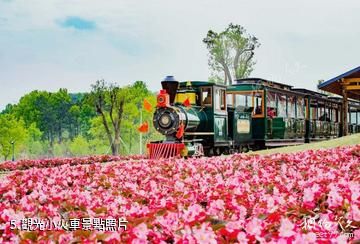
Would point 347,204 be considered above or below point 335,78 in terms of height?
below

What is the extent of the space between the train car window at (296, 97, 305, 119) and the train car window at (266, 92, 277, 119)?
3.23 metres

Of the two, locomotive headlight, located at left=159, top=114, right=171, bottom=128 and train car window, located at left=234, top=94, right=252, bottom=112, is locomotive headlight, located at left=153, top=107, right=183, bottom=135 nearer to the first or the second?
locomotive headlight, located at left=159, top=114, right=171, bottom=128

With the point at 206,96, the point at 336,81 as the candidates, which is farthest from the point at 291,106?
the point at 206,96

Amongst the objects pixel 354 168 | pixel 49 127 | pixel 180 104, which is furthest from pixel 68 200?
pixel 49 127

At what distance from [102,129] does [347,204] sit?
171 feet

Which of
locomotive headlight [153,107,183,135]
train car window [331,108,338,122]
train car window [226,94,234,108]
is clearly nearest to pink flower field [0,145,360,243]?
locomotive headlight [153,107,183,135]

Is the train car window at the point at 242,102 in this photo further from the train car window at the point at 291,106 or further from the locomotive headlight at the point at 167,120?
the locomotive headlight at the point at 167,120

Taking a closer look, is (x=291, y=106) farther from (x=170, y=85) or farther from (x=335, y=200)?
(x=335, y=200)

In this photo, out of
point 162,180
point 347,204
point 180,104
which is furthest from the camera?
point 180,104

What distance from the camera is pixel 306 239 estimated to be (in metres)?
3.05

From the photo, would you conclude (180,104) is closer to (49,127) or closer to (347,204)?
(347,204)

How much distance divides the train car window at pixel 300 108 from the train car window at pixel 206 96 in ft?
26.2

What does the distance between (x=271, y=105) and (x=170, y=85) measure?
5660 mm

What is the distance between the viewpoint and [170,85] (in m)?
18.2
